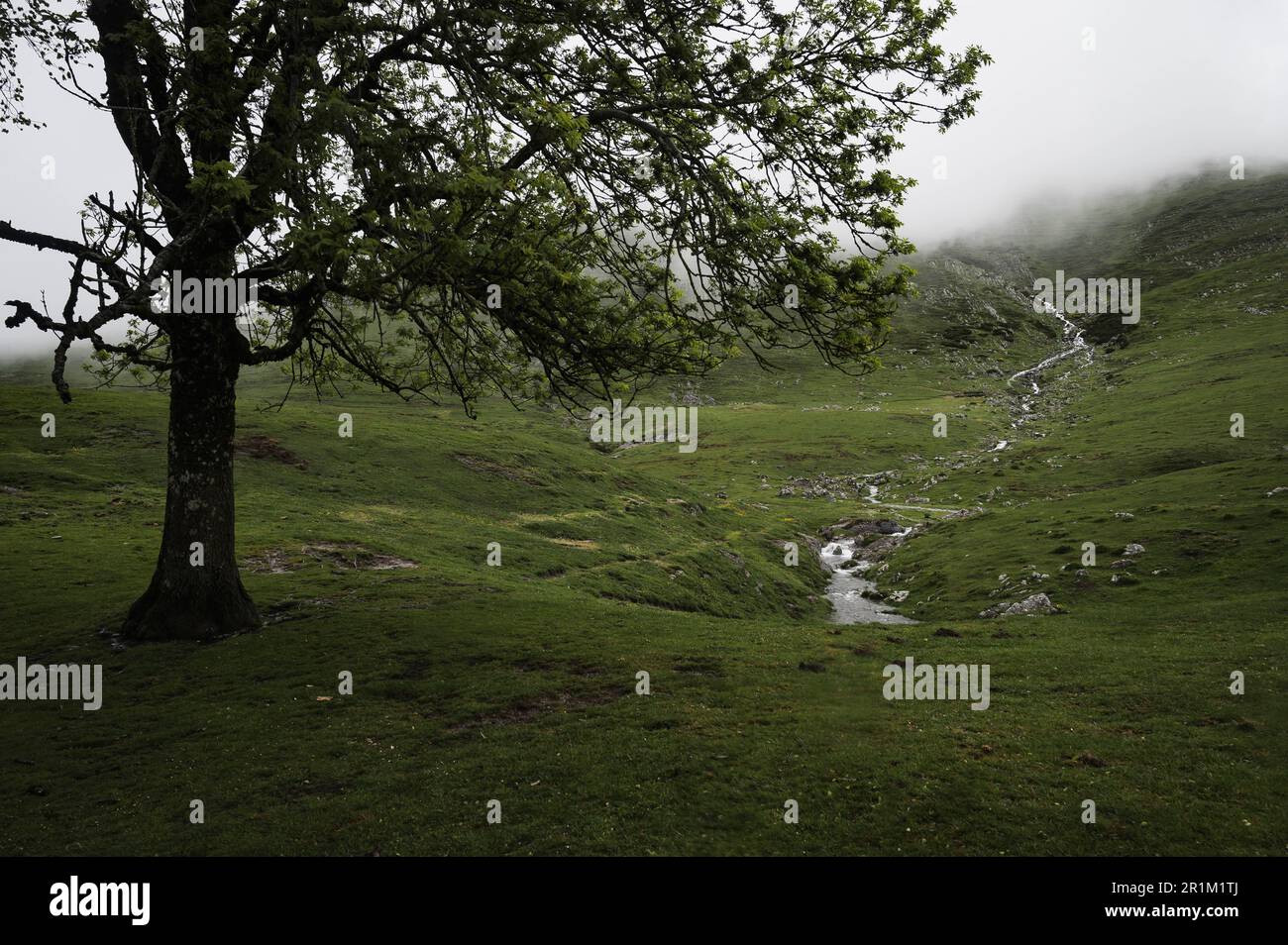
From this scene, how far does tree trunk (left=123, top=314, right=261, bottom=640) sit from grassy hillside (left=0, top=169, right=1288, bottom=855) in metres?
1.19

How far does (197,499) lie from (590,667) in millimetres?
11587

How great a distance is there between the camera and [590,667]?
19.9 metres

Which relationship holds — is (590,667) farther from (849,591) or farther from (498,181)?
(849,591)

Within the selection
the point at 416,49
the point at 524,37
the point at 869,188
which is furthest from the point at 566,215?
the point at 416,49

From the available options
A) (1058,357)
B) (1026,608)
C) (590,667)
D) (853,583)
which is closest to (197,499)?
(590,667)

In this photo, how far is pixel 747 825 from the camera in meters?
11.6

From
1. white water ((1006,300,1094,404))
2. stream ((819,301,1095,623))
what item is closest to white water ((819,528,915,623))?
stream ((819,301,1095,623))

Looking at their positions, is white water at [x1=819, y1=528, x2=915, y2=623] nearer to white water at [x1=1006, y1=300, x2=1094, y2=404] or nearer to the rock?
the rock

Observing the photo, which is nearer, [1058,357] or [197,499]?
[197,499]

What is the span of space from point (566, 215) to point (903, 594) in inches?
1547

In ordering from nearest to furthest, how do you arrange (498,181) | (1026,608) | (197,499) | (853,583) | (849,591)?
1. (498,181)
2. (197,499)
3. (1026,608)
4. (849,591)
5. (853,583)

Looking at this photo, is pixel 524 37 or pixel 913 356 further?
pixel 913 356

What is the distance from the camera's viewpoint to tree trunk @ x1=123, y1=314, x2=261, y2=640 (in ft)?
62.3
